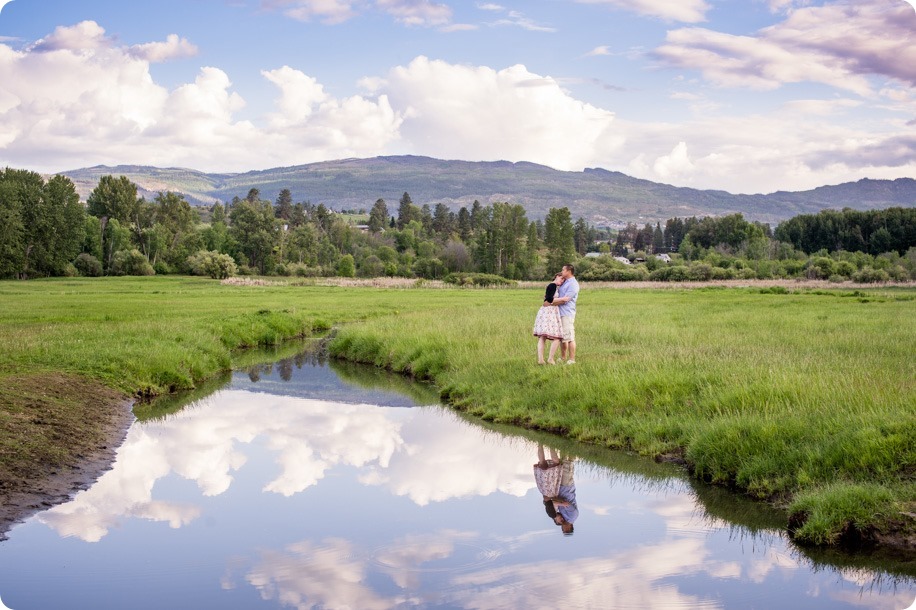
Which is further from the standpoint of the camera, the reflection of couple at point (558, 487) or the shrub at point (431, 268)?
the shrub at point (431, 268)

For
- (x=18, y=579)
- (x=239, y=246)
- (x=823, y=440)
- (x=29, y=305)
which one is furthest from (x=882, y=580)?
(x=239, y=246)

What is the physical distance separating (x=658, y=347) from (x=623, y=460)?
9822mm

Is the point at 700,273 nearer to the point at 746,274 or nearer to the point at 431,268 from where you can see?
the point at 746,274

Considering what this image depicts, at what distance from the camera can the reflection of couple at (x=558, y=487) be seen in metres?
13.2

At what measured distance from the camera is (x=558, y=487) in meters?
14.9

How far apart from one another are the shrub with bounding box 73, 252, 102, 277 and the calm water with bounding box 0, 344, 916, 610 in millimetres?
104551

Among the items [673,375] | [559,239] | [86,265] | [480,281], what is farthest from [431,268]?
[673,375]

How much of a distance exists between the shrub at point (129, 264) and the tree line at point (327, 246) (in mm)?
139

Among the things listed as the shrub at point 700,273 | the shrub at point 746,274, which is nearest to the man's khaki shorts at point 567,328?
the shrub at point 700,273

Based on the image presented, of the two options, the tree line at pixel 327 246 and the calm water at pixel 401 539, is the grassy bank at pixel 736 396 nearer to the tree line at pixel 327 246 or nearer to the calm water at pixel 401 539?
the calm water at pixel 401 539

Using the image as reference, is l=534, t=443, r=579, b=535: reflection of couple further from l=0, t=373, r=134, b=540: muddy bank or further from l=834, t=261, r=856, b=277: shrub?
l=834, t=261, r=856, b=277: shrub

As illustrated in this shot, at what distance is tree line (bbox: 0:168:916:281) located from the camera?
10438 centimetres

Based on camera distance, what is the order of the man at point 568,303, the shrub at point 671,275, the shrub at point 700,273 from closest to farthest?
the man at point 568,303, the shrub at point 671,275, the shrub at point 700,273

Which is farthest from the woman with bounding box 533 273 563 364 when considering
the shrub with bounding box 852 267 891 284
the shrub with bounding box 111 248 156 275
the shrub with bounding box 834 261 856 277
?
the shrub with bounding box 111 248 156 275
